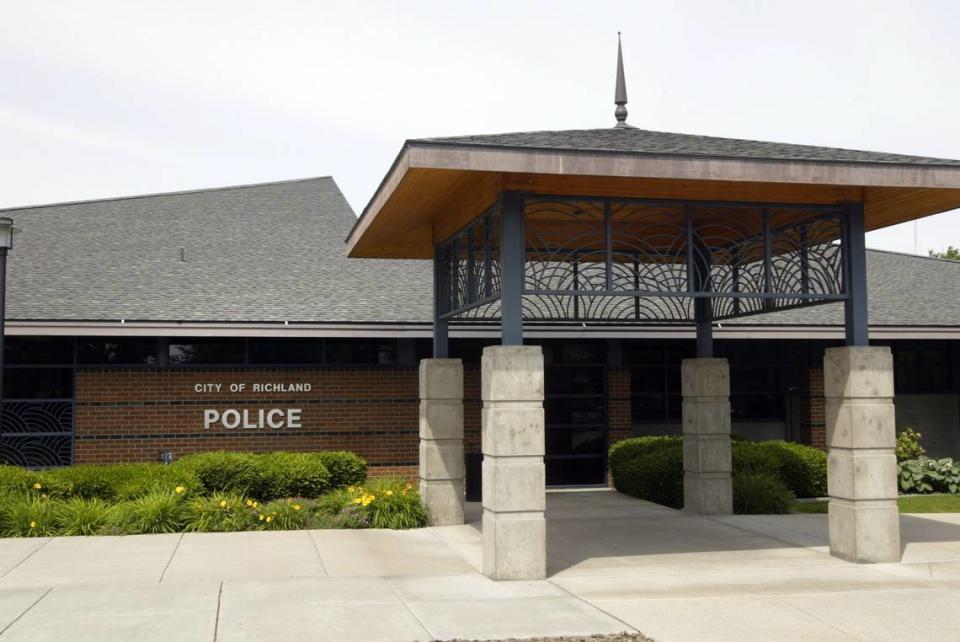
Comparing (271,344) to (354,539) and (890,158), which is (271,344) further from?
(890,158)

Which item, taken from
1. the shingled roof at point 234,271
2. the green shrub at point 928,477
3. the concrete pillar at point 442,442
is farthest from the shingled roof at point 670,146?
the green shrub at point 928,477

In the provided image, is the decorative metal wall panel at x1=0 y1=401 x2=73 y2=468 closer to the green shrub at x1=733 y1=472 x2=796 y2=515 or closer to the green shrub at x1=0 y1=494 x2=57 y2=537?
the green shrub at x1=0 y1=494 x2=57 y2=537

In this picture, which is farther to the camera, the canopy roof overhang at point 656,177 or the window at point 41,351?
the window at point 41,351

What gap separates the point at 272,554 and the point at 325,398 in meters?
6.75

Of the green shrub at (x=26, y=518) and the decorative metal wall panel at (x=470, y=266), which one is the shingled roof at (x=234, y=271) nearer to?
the decorative metal wall panel at (x=470, y=266)

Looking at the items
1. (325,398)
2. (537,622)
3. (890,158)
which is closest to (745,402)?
(325,398)

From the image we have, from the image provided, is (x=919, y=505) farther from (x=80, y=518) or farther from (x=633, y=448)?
(x=80, y=518)

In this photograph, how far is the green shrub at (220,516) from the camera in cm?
1329

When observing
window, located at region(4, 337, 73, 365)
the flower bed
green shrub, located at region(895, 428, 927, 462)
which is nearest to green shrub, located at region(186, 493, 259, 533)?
the flower bed

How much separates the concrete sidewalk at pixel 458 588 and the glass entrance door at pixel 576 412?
19.0 ft

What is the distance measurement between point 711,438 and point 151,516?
8146 mm

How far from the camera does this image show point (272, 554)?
11477 mm

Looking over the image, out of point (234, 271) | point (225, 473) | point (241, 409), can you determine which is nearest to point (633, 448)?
point (241, 409)

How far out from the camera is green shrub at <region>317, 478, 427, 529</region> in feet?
45.4
